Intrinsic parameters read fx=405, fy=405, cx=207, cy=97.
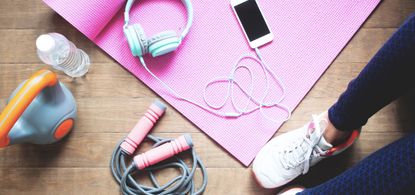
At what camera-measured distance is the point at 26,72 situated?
955mm

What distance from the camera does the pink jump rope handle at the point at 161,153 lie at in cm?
90

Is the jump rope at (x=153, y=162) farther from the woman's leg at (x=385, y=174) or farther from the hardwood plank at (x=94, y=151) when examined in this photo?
the woman's leg at (x=385, y=174)

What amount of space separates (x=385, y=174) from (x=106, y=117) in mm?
609

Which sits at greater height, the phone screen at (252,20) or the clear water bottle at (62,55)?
the clear water bottle at (62,55)

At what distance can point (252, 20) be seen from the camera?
3.14 feet

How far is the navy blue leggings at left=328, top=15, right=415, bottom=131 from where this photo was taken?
0.61 meters

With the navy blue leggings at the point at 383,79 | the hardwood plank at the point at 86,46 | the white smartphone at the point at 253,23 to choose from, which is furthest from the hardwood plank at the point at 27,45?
the navy blue leggings at the point at 383,79

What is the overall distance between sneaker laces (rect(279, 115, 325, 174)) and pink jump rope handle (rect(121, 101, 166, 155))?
0.97 feet

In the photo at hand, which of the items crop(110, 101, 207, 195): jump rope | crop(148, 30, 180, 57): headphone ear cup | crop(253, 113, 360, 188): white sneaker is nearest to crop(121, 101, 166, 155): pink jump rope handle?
crop(110, 101, 207, 195): jump rope

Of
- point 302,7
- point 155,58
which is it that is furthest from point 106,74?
point 302,7

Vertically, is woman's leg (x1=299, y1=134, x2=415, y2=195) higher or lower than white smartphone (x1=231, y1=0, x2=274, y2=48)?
lower

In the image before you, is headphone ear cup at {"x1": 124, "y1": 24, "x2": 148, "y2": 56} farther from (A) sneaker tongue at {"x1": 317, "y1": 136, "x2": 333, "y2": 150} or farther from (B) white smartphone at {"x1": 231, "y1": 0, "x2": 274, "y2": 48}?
(A) sneaker tongue at {"x1": 317, "y1": 136, "x2": 333, "y2": 150}

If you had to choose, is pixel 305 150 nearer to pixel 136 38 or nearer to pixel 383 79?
pixel 383 79

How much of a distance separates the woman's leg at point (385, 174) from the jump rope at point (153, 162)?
32cm
